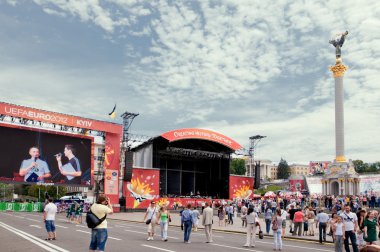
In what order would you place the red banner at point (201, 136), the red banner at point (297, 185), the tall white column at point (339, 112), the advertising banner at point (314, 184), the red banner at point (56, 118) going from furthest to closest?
the red banner at point (297, 185) < the advertising banner at point (314, 184) < the tall white column at point (339, 112) < the red banner at point (201, 136) < the red banner at point (56, 118)

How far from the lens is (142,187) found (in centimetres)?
4775

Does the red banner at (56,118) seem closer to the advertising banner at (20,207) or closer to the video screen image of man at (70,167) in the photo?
the video screen image of man at (70,167)

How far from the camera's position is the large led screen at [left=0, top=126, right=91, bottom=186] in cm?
3938

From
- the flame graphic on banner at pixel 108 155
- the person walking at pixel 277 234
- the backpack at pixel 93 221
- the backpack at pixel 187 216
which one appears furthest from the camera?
the flame graphic on banner at pixel 108 155

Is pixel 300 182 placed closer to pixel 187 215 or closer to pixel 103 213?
pixel 187 215

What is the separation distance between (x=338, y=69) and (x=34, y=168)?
44.9 m

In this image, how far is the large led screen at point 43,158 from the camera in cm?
3938

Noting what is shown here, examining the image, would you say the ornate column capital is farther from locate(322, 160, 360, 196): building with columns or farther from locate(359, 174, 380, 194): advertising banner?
locate(359, 174, 380, 194): advertising banner

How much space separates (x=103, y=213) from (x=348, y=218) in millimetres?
7840

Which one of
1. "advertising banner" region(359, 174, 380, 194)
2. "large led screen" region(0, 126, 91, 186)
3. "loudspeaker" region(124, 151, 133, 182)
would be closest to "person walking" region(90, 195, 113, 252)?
"large led screen" region(0, 126, 91, 186)

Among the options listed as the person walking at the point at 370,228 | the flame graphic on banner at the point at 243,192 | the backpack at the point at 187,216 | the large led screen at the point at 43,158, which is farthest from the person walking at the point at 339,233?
the flame graphic on banner at the point at 243,192

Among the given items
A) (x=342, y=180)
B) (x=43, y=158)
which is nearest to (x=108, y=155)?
(x=43, y=158)

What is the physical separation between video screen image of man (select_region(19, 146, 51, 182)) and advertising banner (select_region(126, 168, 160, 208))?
9.17 meters

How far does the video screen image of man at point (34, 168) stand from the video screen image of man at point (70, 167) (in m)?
1.59
